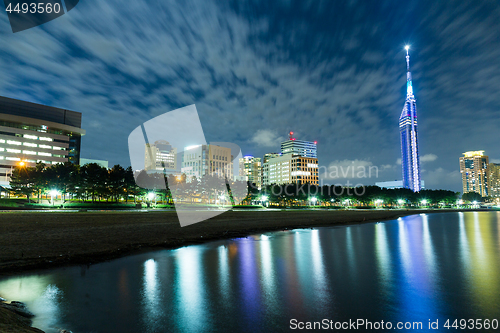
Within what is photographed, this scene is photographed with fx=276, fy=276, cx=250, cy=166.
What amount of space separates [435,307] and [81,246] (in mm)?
19751

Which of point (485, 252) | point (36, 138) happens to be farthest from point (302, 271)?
point (36, 138)

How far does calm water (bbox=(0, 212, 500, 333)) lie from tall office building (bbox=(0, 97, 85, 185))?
153 meters

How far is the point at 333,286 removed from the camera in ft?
39.4

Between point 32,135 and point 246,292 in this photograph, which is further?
point 32,135

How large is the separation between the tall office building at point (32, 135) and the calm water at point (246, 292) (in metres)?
153

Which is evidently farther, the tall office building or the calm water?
the tall office building

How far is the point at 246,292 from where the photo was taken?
11.0 m

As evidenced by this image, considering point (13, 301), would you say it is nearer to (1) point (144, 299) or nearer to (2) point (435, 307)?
(1) point (144, 299)

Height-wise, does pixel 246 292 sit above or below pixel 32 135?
below

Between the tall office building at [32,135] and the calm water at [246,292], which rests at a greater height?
the tall office building at [32,135]

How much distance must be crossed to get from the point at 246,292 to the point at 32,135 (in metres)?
178

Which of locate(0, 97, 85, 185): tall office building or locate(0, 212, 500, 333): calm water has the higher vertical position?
locate(0, 97, 85, 185): tall office building

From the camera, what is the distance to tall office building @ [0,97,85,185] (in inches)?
5392

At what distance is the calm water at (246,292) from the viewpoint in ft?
27.8
